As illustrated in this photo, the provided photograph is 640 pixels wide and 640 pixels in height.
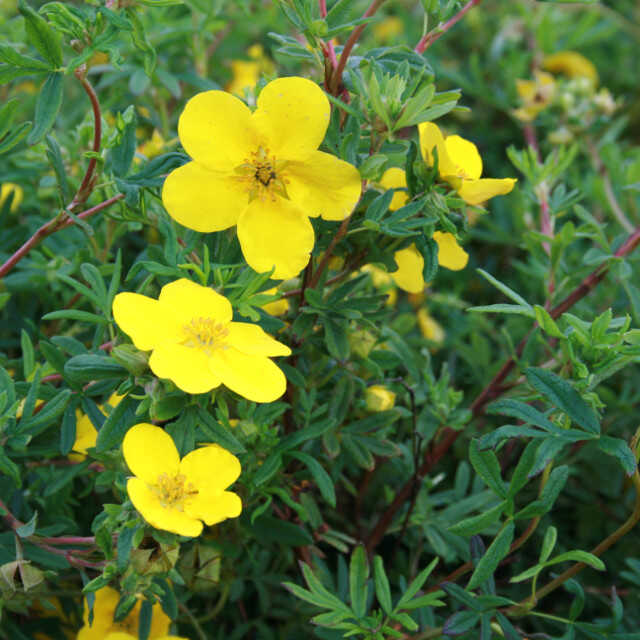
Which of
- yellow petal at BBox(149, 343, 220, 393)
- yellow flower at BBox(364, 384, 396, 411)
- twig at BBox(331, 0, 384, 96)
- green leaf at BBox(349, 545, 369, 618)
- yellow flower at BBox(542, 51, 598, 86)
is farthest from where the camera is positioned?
yellow flower at BBox(542, 51, 598, 86)

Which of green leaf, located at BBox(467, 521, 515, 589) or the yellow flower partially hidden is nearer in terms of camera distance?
the yellow flower partially hidden

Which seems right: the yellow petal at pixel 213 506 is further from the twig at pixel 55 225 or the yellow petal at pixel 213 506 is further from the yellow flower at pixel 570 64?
the yellow flower at pixel 570 64

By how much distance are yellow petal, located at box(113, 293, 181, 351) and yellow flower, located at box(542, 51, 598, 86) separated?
1.74 meters

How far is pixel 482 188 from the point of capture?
3.08 feet

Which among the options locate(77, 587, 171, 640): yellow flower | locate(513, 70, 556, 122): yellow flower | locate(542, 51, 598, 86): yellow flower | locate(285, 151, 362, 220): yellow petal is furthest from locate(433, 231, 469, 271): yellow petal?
locate(542, 51, 598, 86): yellow flower

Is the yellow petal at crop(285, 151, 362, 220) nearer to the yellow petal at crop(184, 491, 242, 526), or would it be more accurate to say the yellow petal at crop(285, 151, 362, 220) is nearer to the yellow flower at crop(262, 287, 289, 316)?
the yellow flower at crop(262, 287, 289, 316)

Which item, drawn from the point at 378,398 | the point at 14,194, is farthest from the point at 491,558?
the point at 14,194

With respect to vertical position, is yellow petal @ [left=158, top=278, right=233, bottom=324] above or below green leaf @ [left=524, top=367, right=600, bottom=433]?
below

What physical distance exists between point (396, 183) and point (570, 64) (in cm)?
150

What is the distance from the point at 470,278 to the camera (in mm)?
1848

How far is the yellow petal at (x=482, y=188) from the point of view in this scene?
0.93 metres

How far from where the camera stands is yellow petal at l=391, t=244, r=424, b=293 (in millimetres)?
1026

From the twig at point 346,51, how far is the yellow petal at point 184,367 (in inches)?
14.8

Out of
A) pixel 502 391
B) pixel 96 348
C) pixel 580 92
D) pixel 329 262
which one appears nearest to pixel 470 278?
pixel 580 92
